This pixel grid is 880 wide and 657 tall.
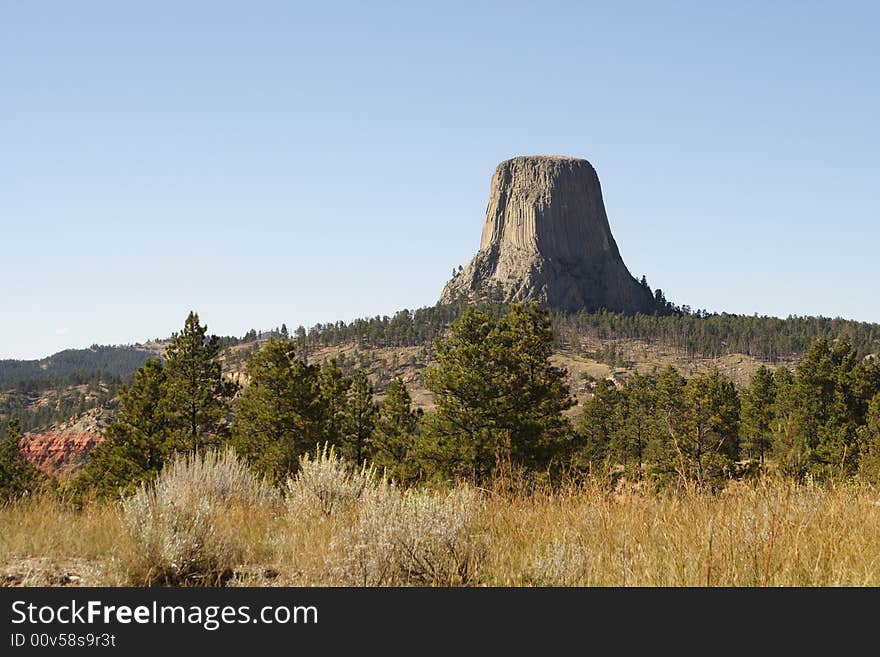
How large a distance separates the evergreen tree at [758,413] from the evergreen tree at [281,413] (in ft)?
106

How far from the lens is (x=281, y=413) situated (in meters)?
35.2

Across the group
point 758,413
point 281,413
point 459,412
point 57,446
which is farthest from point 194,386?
point 57,446

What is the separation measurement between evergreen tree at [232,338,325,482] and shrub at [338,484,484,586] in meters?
29.8

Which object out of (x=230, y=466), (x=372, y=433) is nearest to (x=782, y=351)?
(x=372, y=433)

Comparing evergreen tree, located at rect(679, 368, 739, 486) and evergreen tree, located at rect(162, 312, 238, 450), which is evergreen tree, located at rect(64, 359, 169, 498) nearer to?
evergreen tree, located at rect(162, 312, 238, 450)

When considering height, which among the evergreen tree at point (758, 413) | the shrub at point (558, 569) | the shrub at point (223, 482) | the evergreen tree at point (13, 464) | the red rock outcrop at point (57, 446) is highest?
the shrub at point (558, 569)

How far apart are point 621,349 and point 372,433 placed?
158 meters

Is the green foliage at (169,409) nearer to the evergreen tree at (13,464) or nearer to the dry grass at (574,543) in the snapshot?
the evergreen tree at (13,464)

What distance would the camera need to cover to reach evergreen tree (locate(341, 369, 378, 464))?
48594 millimetres

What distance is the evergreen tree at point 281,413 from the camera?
3469 cm

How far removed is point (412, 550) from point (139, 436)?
36494mm

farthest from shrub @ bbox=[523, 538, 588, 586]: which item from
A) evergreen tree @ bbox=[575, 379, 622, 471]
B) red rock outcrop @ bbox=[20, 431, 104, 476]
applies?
red rock outcrop @ bbox=[20, 431, 104, 476]

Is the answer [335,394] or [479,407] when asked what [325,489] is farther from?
[335,394]

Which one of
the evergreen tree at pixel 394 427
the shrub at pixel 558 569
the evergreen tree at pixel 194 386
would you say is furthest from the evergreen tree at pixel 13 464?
the shrub at pixel 558 569
